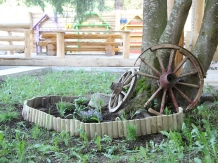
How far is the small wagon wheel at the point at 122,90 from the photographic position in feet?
10.1

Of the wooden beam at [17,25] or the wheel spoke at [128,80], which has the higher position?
the wooden beam at [17,25]

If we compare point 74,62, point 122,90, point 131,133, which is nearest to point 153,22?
point 122,90

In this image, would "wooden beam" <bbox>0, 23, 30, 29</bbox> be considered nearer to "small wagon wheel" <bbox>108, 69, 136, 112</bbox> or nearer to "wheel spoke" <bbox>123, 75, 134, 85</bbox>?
"small wagon wheel" <bbox>108, 69, 136, 112</bbox>

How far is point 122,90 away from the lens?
331 cm

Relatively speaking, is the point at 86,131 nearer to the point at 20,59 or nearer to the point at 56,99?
the point at 56,99

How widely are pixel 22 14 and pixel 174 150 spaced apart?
24.0 m

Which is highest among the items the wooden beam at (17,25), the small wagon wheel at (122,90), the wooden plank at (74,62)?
the wooden beam at (17,25)

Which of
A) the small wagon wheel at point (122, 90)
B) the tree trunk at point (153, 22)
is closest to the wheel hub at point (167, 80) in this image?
the small wagon wheel at point (122, 90)

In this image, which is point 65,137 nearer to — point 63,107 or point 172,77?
point 63,107

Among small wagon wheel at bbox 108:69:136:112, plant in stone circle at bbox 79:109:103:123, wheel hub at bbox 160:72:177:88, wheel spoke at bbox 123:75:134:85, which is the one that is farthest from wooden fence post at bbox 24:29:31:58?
wheel hub at bbox 160:72:177:88

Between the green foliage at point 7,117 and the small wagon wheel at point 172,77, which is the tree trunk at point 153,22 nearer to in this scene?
the small wagon wheel at point 172,77

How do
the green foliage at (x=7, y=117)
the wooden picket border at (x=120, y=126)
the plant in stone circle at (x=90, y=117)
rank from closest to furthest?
1. the wooden picket border at (x=120, y=126)
2. the plant in stone circle at (x=90, y=117)
3. the green foliage at (x=7, y=117)

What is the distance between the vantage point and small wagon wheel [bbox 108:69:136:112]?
308 centimetres

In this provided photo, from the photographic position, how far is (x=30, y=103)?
3.64 meters
